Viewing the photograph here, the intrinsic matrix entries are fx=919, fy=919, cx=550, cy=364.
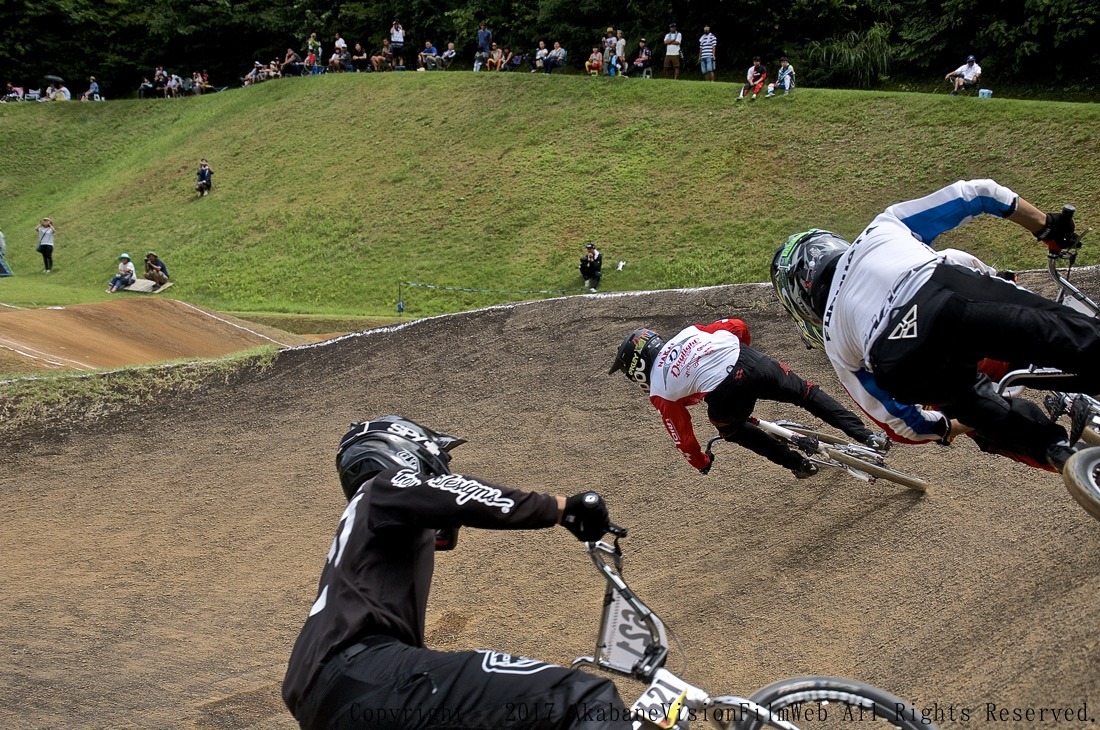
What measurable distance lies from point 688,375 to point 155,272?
2504cm

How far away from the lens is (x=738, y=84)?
28938mm

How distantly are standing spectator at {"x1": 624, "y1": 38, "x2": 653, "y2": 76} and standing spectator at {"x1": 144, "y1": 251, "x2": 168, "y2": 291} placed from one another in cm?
1699

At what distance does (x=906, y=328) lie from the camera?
15.5 feet

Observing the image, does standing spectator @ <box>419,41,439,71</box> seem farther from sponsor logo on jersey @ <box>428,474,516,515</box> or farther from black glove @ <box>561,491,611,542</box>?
black glove @ <box>561,491,611,542</box>

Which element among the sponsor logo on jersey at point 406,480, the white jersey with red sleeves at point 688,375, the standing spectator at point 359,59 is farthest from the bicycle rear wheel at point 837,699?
the standing spectator at point 359,59

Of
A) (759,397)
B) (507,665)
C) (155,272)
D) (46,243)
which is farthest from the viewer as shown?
(46,243)

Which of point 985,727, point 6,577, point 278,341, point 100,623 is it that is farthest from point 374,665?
point 278,341

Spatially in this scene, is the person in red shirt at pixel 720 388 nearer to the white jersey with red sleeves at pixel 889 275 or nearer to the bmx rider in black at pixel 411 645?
the white jersey with red sleeves at pixel 889 275

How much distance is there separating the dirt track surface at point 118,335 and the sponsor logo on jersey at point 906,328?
13.6 m

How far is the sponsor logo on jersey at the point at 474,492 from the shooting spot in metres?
3.66

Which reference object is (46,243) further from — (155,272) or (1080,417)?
(1080,417)

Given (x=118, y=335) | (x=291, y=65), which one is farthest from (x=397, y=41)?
(x=118, y=335)

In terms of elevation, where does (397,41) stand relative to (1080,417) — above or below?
above

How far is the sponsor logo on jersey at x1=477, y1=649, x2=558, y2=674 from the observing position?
3.42 metres
